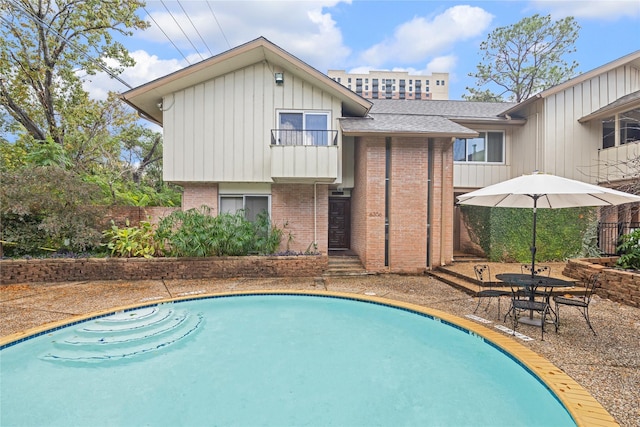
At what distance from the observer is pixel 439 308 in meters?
6.46

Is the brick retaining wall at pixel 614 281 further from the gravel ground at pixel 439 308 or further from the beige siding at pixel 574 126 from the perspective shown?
the beige siding at pixel 574 126

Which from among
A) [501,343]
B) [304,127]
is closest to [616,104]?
[304,127]

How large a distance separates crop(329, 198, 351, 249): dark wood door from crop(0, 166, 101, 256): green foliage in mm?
8222

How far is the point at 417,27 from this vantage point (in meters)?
20.1

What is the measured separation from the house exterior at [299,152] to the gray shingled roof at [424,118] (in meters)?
0.07

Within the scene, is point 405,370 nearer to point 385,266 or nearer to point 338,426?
point 338,426

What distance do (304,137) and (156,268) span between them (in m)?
6.33

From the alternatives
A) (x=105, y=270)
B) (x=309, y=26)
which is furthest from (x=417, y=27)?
(x=105, y=270)

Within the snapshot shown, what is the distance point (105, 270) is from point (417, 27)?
72.5 feet

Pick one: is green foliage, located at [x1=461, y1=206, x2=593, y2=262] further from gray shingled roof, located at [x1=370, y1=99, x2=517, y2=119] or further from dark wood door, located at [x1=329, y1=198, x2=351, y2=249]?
dark wood door, located at [x1=329, y1=198, x2=351, y2=249]

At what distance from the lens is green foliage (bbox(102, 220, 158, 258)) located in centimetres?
932

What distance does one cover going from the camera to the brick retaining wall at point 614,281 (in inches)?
255

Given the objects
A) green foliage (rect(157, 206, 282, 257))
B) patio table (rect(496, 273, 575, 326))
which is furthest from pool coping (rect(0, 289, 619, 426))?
green foliage (rect(157, 206, 282, 257))

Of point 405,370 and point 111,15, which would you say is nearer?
point 405,370
